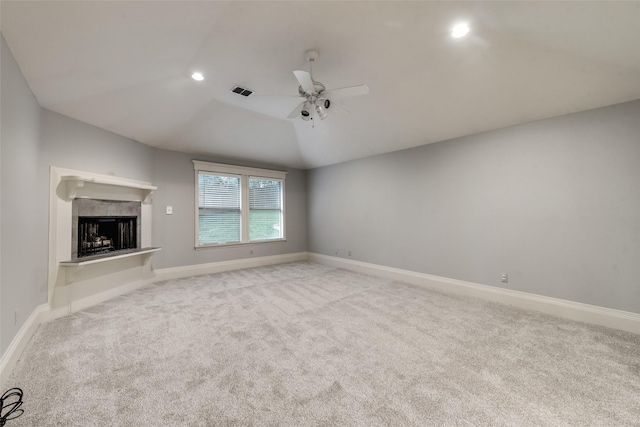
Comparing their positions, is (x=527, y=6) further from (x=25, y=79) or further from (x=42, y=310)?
(x=42, y=310)

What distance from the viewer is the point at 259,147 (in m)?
5.42

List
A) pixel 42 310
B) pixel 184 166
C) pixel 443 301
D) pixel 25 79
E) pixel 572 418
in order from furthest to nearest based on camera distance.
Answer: pixel 184 166 < pixel 443 301 < pixel 42 310 < pixel 25 79 < pixel 572 418

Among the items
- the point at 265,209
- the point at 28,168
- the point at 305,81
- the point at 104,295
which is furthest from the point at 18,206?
the point at 265,209

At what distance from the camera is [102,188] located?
3.72 metres

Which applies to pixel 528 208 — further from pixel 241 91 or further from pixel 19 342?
pixel 19 342

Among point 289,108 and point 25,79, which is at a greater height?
point 289,108

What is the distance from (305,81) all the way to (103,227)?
3.76 m

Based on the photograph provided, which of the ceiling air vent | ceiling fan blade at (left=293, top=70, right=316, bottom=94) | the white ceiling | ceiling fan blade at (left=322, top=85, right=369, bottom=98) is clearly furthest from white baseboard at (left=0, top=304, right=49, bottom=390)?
ceiling fan blade at (left=322, top=85, right=369, bottom=98)

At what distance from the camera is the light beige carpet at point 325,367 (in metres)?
1.62

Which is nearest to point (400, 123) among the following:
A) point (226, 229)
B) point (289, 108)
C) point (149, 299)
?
point (289, 108)

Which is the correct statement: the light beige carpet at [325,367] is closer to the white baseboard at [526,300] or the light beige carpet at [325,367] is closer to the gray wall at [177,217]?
the white baseboard at [526,300]

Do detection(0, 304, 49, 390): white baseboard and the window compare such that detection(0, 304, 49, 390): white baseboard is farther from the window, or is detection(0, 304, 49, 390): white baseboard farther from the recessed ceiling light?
the recessed ceiling light

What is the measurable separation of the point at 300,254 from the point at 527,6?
19.5 feet

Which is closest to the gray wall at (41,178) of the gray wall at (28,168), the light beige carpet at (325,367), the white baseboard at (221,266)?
the gray wall at (28,168)
